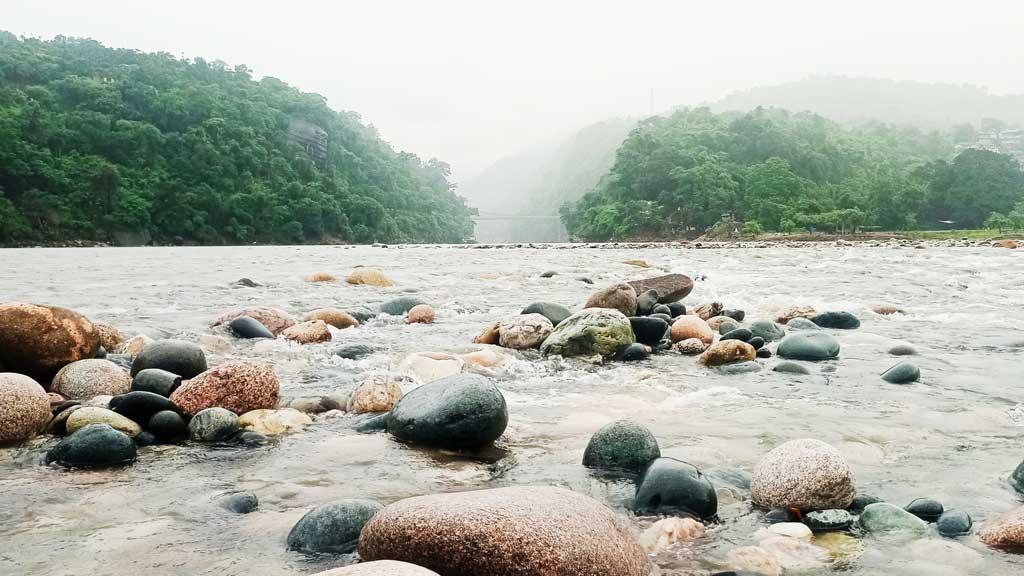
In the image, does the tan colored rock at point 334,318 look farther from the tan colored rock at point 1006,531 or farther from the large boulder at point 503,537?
the tan colored rock at point 1006,531

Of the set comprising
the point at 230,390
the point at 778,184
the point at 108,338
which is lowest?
the point at 230,390

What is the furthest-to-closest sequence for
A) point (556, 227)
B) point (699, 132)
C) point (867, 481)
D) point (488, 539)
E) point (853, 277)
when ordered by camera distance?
point (556, 227)
point (699, 132)
point (853, 277)
point (867, 481)
point (488, 539)

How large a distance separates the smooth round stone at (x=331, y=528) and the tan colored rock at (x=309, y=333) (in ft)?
17.5

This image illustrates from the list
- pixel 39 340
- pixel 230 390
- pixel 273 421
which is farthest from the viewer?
pixel 39 340

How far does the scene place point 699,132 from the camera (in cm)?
10681

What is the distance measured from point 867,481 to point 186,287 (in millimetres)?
14373

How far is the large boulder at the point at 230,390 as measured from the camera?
473 cm

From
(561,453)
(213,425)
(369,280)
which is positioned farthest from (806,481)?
(369,280)

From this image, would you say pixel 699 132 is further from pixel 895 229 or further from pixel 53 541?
pixel 53 541

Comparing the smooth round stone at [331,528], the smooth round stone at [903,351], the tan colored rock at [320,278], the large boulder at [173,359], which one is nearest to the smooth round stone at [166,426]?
the large boulder at [173,359]

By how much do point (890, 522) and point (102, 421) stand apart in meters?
4.43

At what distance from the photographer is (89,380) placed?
17.2 feet

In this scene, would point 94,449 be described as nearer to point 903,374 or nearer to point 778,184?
point 903,374

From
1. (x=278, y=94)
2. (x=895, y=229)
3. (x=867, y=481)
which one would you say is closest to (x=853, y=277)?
(x=867, y=481)
